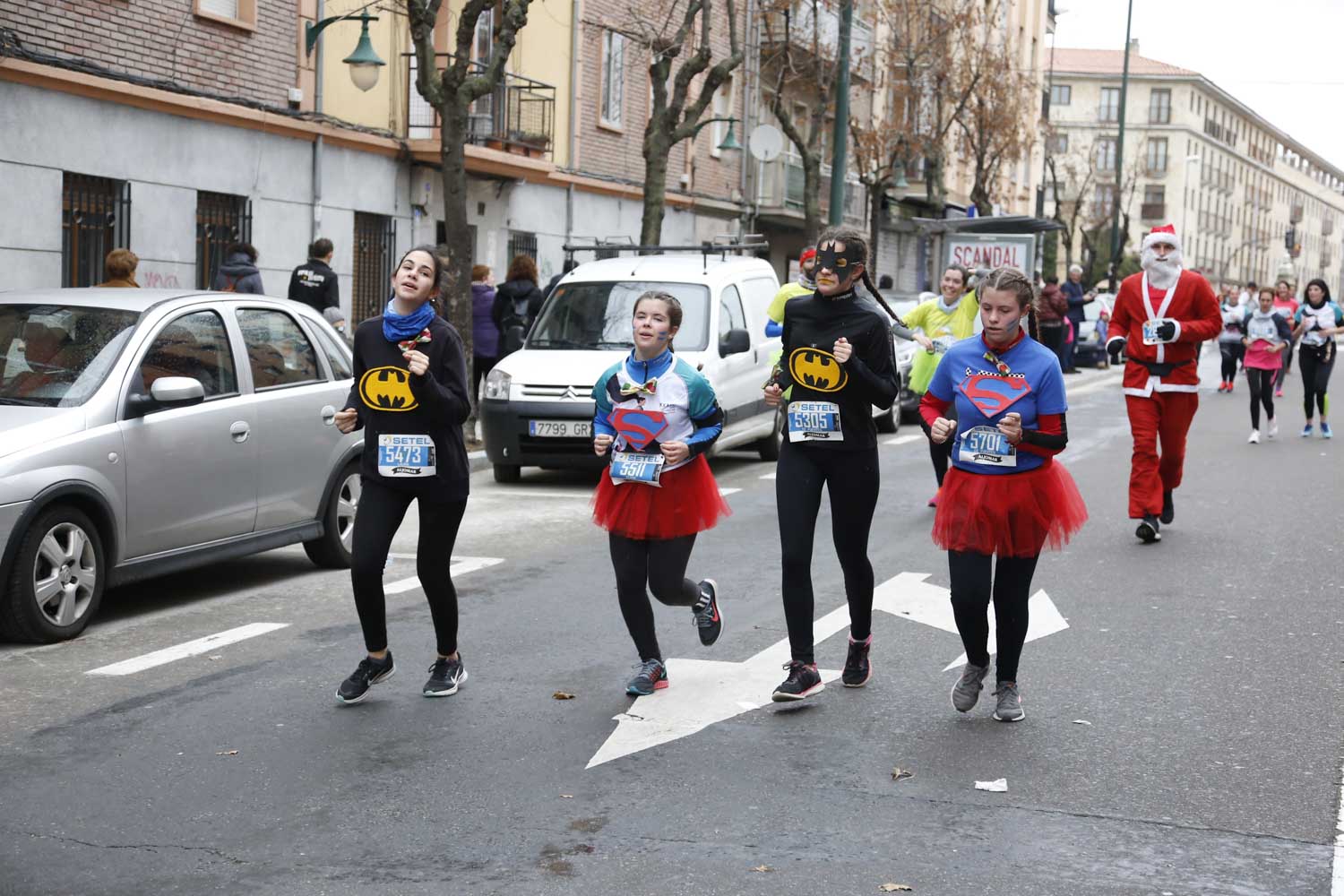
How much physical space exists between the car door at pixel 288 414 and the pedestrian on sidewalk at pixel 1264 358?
38.6 ft

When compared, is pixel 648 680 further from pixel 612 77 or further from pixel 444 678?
pixel 612 77

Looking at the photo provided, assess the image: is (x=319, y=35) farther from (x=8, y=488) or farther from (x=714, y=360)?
(x=8, y=488)

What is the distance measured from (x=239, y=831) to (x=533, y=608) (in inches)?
145

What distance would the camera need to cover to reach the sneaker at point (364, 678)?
6.39 m

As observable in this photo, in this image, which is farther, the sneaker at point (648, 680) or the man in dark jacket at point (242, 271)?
the man in dark jacket at point (242, 271)

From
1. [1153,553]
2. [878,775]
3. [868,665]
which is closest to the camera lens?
[878,775]

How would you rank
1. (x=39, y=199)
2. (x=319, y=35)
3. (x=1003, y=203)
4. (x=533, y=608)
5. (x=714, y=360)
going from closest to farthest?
(x=533, y=608), (x=714, y=360), (x=39, y=199), (x=319, y=35), (x=1003, y=203)

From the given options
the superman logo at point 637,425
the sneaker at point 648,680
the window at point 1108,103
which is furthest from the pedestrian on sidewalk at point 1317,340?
the window at point 1108,103

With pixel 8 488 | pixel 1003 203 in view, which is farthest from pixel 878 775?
pixel 1003 203

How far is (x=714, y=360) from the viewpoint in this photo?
14.5 metres

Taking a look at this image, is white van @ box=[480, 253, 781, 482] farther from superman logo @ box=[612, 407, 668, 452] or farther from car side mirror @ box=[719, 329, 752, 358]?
superman logo @ box=[612, 407, 668, 452]

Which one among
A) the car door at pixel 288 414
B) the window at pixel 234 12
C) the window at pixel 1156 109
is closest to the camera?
the car door at pixel 288 414

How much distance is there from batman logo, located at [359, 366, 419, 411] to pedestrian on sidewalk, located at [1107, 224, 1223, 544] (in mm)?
5642

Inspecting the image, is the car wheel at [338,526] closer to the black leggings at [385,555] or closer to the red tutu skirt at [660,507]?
the black leggings at [385,555]
